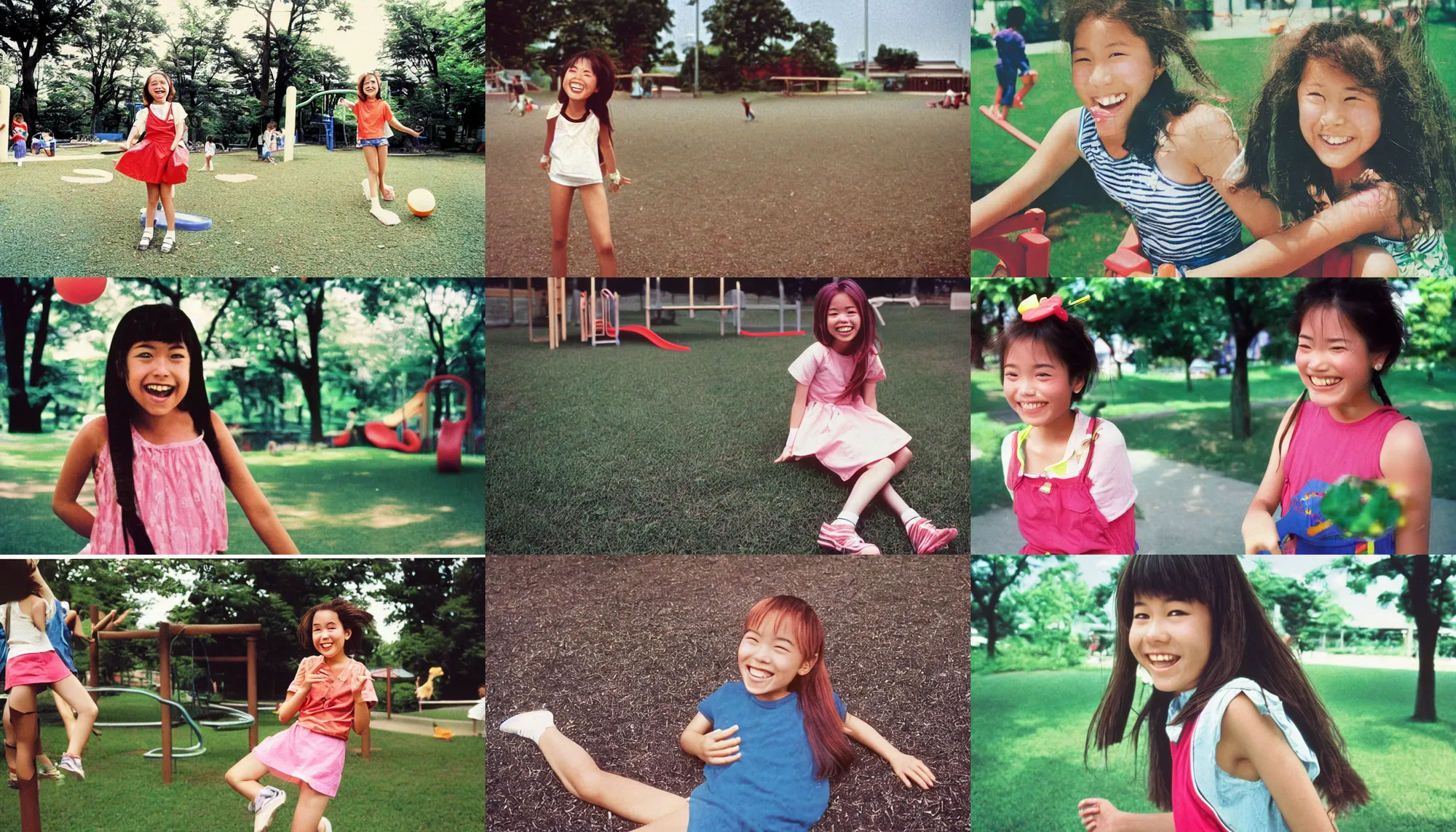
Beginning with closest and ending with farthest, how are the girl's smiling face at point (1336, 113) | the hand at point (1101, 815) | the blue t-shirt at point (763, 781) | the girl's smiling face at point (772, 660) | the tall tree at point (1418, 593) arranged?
the blue t-shirt at point (763, 781)
the girl's smiling face at point (772, 660)
the hand at point (1101, 815)
the tall tree at point (1418, 593)
the girl's smiling face at point (1336, 113)

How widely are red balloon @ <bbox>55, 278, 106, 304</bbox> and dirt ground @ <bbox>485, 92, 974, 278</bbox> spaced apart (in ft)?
6.43

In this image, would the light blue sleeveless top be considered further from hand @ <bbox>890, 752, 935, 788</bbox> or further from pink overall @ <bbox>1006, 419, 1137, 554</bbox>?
hand @ <bbox>890, 752, 935, 788</bbox>

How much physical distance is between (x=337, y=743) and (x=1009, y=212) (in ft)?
14.4

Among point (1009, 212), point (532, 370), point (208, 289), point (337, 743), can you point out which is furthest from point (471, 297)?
point (1009, 212)

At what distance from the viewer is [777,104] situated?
641 centimetres

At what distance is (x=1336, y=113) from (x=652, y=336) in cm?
375

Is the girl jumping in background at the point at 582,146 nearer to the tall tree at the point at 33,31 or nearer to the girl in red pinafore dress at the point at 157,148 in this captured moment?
the girl in red pinafore dress at the point at 157,148

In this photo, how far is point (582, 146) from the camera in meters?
Result: 6.14

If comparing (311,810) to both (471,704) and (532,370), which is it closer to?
(471,704)

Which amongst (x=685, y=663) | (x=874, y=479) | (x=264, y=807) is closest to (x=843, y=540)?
(x=874, y=479)

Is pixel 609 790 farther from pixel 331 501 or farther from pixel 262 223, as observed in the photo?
pixel 262 223

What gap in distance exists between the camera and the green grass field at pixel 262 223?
6.00 m

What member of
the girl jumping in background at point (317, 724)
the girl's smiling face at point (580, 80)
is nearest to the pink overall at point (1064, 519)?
the girl's smiling face at point (580, 80)

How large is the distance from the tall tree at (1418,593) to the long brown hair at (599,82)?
A: 14.5ft
